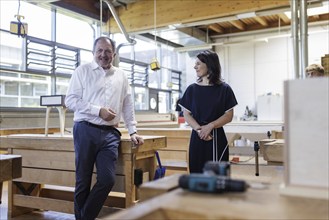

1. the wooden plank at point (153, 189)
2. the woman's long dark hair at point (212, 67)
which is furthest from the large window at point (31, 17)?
the wooden plank at point (153, 189)

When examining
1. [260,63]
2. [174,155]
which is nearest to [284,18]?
[260,63]

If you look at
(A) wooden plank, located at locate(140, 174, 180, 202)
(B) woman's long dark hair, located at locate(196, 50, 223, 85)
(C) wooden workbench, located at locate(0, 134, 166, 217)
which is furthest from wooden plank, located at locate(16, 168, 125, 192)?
(A) wooden plank, located at locate(140, 174, 180, 202)

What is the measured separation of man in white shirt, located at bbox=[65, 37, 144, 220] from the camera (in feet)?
6.91

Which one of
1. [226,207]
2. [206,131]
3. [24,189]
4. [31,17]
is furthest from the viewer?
[31,17]

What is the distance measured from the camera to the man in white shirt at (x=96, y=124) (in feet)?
6.91

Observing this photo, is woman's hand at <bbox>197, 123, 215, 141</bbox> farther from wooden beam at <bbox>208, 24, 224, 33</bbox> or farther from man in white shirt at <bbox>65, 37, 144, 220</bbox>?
wooden beam at <bbox>208, 24, 224, 33</bbox>

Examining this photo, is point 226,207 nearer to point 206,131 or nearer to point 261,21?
point 206,131

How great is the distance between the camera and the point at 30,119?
16.0 feet

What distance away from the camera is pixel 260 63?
8.43 m

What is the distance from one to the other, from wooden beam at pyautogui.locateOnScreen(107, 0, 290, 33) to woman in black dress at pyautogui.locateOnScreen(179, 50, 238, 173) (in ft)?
10.8

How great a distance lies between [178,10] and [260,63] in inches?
147

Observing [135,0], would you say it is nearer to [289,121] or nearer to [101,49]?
[101,49]

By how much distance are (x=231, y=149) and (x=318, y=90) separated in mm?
3645

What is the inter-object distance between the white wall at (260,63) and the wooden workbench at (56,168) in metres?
6.25
